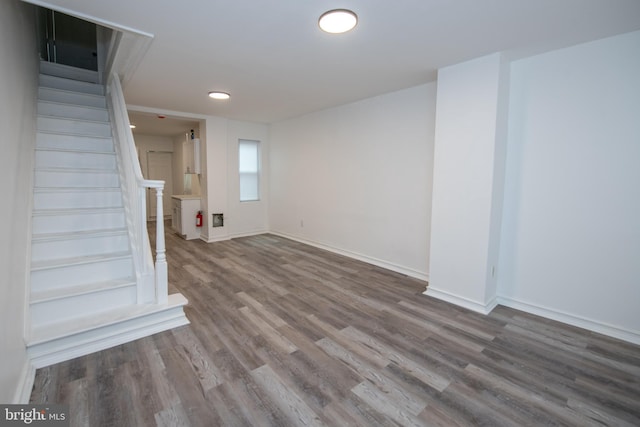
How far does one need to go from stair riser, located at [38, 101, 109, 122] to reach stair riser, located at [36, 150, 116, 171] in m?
0.73

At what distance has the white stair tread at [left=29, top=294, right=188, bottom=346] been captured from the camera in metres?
2.05

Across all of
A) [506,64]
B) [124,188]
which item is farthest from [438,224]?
[124,188]

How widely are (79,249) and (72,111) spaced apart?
2058 millimetres

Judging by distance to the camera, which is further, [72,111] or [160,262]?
[72,111]

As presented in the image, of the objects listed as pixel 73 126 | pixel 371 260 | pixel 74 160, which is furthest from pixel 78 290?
pixel 371 260

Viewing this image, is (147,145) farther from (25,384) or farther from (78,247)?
(25,384)

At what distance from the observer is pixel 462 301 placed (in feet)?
9.86

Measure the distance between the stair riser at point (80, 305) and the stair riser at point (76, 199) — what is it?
104 centimetres

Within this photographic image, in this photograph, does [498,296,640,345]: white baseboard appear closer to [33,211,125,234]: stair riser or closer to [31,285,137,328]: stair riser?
[31,285,137,328]: stair riser

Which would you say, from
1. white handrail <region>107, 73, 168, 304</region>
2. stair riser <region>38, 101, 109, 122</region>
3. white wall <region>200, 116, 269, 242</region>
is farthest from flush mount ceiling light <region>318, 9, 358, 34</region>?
white wall <region>200, 116, 269, 242</region>

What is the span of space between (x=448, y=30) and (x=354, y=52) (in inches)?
31.1

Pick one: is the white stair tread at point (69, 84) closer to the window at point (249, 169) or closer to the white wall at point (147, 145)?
the window at point (249, 169)

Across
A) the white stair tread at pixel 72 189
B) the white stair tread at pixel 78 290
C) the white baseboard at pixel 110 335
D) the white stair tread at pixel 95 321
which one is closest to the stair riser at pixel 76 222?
the white stair tread at pixel 72 189

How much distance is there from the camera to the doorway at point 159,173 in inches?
327
